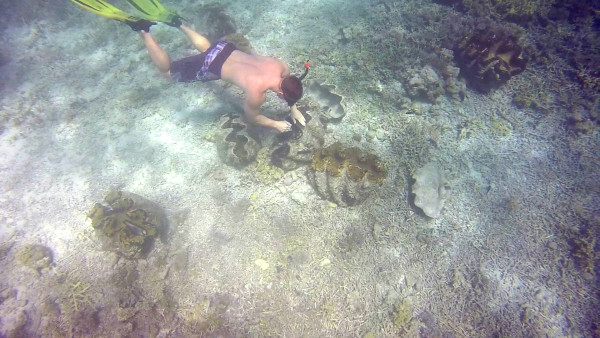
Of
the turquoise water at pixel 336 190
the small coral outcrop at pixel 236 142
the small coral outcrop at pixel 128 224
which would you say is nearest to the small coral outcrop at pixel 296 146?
the turquoise water at pixel 336 190

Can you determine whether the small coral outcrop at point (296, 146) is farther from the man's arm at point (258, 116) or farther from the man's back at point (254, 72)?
the man's back at point (254, 72)

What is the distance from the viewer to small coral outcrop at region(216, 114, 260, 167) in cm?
520

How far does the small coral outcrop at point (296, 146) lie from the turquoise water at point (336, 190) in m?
0.03

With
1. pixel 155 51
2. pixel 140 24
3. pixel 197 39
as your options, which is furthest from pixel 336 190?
pixel 140 24

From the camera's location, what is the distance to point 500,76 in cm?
A: 584

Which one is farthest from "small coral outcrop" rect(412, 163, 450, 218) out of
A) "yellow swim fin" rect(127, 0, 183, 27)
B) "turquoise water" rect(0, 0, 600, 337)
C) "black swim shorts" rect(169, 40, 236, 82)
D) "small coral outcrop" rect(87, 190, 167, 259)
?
"yellow swim fin" rect(127, 0, 183, 27)

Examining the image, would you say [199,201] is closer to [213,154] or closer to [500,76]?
[213,154]

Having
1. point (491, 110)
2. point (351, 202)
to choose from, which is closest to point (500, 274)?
point (351, 202)

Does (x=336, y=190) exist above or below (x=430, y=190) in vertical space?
above

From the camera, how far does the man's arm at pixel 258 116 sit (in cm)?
468

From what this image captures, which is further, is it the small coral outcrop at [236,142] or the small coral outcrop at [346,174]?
the small coral outcrop at [236,142]

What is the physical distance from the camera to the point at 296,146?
5113 millimetres

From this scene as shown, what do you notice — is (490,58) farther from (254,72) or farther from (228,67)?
(228,67)

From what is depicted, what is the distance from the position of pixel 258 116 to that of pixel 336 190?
1.88 m
